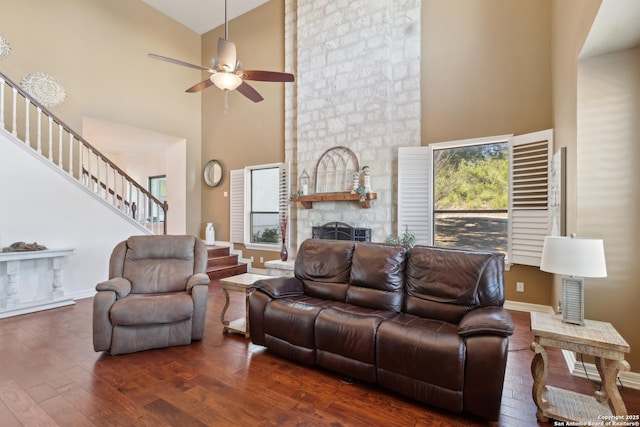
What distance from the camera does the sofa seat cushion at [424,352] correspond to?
75.7 inches

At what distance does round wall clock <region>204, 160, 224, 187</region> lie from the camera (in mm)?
7270

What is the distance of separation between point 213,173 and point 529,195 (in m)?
6.35

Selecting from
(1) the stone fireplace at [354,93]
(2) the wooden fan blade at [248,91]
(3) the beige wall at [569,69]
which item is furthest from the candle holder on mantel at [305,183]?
(3) the beige wall at [569,69]

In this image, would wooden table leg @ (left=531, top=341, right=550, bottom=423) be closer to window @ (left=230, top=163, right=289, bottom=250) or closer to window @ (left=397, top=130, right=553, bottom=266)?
window @ (left=397, top=130, right=553, bottom=266)

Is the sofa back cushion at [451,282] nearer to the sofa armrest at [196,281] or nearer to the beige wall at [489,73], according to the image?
the sofa armrest at [196,281]

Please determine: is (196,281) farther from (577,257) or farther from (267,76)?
(577,257)

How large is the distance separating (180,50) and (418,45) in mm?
5466

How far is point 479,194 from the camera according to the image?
14.8ft

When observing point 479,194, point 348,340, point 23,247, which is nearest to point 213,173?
point 23,247

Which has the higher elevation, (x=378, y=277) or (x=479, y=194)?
(x=479, y=194)

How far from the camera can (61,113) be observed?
5277mm

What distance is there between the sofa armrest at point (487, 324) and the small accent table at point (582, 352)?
199 mm

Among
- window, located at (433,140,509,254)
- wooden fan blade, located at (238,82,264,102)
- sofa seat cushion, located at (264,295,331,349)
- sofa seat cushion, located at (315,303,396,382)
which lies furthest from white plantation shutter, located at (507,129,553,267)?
wooden fan blade, located at (238,82,264,102)

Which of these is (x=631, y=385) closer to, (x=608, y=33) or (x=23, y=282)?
(x=608, y=33)
